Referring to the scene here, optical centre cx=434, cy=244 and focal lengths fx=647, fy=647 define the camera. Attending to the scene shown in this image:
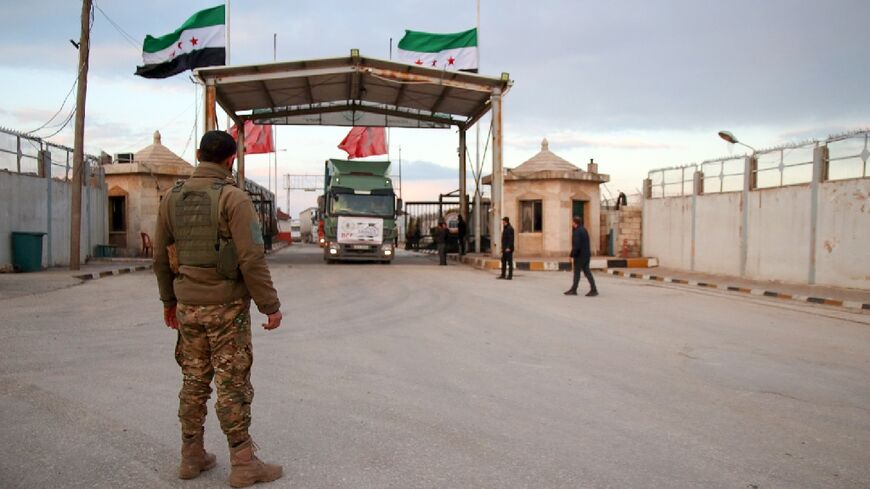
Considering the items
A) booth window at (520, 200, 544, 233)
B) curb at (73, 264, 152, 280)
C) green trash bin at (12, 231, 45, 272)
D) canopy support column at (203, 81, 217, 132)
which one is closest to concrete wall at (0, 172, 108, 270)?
green trash bin at (12, 231, 45, 272)

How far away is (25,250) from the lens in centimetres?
1620

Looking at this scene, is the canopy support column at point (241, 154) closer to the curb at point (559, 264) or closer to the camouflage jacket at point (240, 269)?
the curb at point (559, 264)

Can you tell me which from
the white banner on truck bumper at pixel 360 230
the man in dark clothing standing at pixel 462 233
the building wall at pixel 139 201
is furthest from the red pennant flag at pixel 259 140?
the white banner on truck bumper at pixel 360 230

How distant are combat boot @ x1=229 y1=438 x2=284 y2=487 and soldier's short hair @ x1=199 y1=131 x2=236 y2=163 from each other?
1.61 meters

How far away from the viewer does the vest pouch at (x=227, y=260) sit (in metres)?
3.47

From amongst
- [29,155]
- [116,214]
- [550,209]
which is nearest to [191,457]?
[29,155]

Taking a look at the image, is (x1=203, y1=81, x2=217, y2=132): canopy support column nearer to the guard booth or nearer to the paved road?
the guard booth

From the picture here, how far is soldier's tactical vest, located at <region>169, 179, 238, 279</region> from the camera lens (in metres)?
3.49

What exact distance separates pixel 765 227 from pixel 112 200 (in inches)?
914

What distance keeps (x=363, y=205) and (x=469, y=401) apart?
1718 cm

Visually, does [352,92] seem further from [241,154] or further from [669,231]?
[669,231]

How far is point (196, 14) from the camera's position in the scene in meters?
20.0

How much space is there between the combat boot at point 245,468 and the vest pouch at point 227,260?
0.93 meters

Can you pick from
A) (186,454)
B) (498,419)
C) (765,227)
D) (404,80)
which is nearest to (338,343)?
(498,419)
